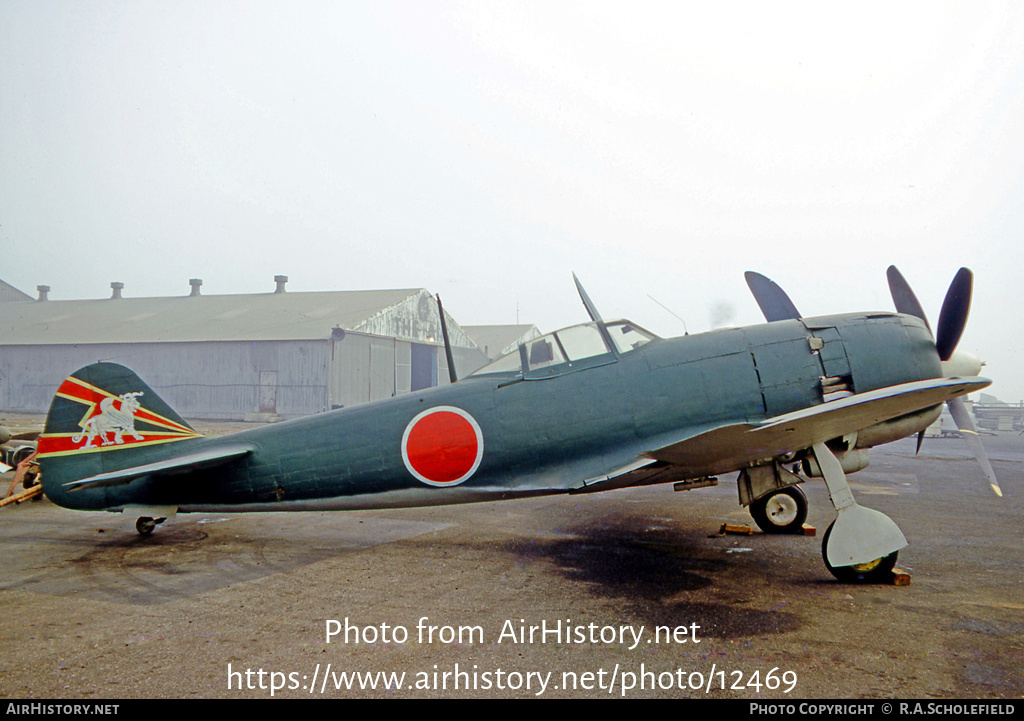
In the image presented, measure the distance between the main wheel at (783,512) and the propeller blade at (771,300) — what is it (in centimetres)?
215

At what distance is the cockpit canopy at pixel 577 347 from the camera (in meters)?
5.60

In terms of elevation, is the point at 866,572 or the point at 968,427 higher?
the point at 968,427

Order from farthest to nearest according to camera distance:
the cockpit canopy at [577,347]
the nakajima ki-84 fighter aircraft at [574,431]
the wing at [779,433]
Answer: the cockpit canopy at [577,347]
the nakajima ki-84 fighter aircraft at [574,431]
the wing at [779,433]

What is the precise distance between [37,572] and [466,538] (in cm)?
413

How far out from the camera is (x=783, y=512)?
A: 22.2ft

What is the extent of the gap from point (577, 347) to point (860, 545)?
9.68 feet

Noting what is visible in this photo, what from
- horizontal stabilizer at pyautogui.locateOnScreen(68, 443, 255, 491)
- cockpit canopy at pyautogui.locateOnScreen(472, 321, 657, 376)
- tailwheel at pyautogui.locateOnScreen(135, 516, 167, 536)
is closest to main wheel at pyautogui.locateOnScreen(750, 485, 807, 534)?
cockpit canopy at pyautogui.locateOnScreen(472, 321, 657, 376)

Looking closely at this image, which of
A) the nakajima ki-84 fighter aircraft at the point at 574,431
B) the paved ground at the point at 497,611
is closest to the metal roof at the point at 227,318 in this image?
the nakajima ki-84 fighter aircraft at the point at 574,431

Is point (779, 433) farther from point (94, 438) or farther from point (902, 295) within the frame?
point (94, 438)

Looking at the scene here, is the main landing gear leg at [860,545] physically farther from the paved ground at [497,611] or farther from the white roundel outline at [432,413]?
the white roundel outline at [432,413]

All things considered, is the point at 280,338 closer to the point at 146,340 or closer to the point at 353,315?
the point at 353,315

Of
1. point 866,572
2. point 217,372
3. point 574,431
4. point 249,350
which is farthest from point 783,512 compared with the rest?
point 217,372

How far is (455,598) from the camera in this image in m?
4.54
